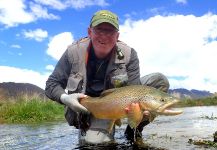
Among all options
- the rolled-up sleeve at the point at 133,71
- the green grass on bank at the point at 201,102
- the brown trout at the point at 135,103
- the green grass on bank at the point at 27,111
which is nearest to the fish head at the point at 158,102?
the brown trout at the point at 135,103

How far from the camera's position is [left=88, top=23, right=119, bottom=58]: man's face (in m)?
5.34

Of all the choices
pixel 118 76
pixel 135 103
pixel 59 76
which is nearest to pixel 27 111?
pixel 59 76

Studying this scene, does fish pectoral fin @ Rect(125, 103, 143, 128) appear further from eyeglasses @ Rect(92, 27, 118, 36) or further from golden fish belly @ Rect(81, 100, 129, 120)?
eyeglasses @ Rect(92, 27, 118, 36)

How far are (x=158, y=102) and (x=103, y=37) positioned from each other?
4.27 feet

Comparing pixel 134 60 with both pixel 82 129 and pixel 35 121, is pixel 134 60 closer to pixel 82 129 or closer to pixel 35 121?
pixel 82 129

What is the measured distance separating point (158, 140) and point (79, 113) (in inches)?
50.7

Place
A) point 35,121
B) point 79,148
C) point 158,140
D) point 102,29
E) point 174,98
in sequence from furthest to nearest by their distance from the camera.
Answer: point 35,121 < point 158,140 < point 79,148 < point 102,29 < point 174,98

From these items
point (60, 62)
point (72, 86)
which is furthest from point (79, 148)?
point (60, 62)

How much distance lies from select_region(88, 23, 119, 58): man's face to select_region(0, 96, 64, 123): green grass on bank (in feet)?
24.6

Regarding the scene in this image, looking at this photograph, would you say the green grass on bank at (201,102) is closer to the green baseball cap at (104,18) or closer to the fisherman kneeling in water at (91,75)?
the fisherman kneeling in water at (91,75)

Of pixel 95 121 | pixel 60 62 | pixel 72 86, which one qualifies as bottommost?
pixel 95 121

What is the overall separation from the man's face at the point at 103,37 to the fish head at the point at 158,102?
3.65 feet

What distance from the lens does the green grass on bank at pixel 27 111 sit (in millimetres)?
12898

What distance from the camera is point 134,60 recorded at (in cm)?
607
